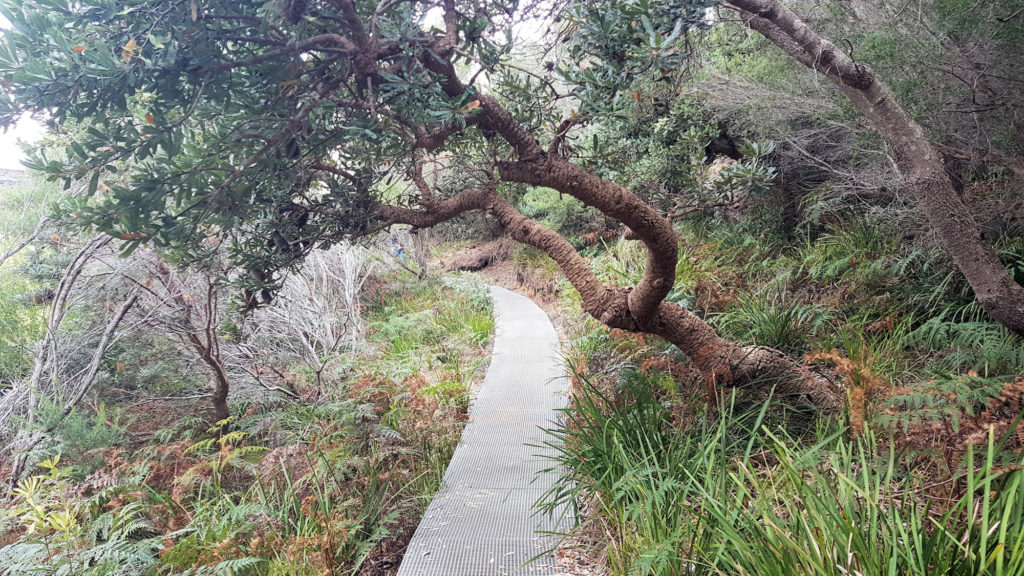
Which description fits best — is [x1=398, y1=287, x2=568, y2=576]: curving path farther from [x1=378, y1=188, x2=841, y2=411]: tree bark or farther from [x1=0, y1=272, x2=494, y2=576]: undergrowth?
[x1=378, y1=188, x2=841, y2=411]: tree bark

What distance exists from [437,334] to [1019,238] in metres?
6.78

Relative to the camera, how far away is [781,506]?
8.32 ft

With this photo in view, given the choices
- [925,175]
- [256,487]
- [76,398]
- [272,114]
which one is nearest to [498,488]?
[256,487]

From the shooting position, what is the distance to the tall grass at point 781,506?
1.70 meters

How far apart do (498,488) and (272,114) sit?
280cm

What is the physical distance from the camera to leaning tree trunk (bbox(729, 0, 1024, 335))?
10.8 ft

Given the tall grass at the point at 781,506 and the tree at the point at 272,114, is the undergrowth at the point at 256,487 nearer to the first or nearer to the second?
the tall grass at the point at 781,506

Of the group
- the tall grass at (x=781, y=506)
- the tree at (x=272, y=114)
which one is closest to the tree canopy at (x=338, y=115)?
the tree at (x=272, y=114)

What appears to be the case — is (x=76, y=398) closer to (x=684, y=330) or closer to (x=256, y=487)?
(x=256, y=487)

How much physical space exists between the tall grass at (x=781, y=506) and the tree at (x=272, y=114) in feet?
2.64

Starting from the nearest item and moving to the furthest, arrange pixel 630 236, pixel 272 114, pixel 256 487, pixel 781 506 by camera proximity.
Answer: pixel 272 114
pixel 781 506
pixel 630 236
pixel 256 487

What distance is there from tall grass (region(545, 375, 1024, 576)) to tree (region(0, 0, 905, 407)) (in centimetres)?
80

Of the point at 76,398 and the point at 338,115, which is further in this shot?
the point at 76,398

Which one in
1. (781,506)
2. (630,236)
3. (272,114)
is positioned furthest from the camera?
(630,236)
